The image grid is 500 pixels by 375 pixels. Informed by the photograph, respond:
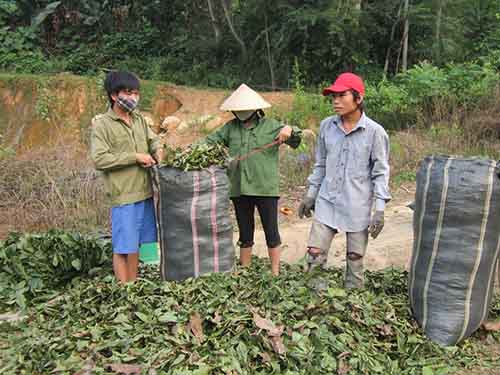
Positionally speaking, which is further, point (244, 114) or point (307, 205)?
point (244, 114)

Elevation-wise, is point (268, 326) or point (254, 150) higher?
point (254, 150)

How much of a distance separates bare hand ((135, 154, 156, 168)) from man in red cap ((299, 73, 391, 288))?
3.58 feet

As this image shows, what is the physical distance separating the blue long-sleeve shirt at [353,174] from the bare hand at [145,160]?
1.12 meters

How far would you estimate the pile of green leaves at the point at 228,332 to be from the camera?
2.70 meters

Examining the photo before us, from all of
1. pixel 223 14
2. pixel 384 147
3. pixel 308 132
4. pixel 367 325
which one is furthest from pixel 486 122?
pixel 223 14

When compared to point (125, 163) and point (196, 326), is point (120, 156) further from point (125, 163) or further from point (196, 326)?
point (196, 326)

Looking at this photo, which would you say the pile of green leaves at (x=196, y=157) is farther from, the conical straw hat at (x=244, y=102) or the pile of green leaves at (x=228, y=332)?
the pile of green leaves at (x=228, y=332)

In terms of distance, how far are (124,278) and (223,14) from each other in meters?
11.1

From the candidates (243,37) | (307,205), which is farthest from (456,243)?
(243,37)

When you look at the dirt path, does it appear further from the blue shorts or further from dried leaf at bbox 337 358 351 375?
dried leaf at bbox 337 358 351 375

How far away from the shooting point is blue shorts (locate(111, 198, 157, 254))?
3551 mm

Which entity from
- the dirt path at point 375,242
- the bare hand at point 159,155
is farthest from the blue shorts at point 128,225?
the dirt path at point 375,242

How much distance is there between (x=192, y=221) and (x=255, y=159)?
64 cm

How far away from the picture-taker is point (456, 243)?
3.05 metres
